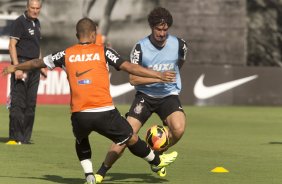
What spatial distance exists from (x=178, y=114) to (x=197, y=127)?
27.9 ft

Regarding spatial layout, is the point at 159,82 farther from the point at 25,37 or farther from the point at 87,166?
the point at 25,37

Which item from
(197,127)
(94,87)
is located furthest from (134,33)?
(94,87)

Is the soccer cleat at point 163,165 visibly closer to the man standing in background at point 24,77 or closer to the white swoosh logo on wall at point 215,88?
the man standing in background at point 24,77

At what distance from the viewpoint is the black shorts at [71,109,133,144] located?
10.9 m

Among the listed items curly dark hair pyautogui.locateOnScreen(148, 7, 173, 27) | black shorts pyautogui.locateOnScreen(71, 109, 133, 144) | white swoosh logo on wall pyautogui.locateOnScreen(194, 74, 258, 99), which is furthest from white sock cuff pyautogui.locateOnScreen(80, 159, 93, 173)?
white swoosh logo on wall pyautogui.locateOnScreen(194, 74, 258, 99)

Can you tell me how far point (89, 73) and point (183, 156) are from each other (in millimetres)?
4242

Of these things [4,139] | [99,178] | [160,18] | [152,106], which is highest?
[160,18]

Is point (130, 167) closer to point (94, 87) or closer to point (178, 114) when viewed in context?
point (178, 114)

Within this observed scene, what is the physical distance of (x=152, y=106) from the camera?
41.3 feet

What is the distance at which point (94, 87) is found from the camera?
1098 centimetres

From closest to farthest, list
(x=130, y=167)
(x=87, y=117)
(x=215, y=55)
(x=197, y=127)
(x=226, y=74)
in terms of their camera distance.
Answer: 1. (x=87, y=117)
2. (x=130, y=167)
3. (x=197, y=127)
4. (x=226, y=74)
5. (x=215, y=55)

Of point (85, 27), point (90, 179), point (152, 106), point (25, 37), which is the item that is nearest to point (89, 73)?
point (85, 27)

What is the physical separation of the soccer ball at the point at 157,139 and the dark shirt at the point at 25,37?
13.1ft

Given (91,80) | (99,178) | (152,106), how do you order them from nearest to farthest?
(91,80)
(99,178)
(152,106)
